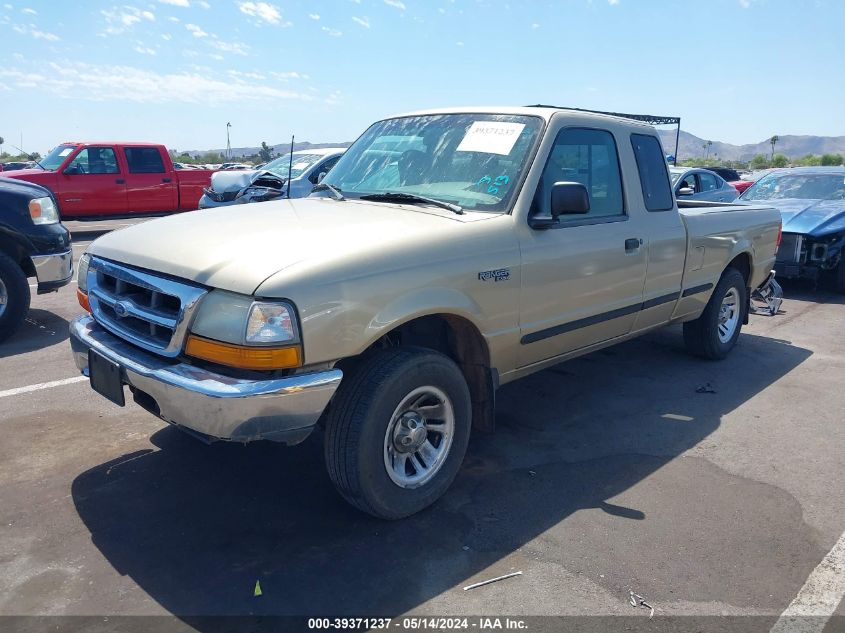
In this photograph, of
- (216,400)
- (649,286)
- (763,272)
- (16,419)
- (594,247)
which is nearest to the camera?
(216,400)

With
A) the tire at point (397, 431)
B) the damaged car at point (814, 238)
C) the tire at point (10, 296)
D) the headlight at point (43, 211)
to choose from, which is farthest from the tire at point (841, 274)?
the tire at point (10, 296)

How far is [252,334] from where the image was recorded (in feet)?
9.30

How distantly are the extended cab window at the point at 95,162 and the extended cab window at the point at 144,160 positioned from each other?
0.32 m

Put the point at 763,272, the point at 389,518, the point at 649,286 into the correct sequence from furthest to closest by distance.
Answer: the point at 763,272 < the point at 649,286 < the point at 389,518

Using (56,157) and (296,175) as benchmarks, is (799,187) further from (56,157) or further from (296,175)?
(56,157)

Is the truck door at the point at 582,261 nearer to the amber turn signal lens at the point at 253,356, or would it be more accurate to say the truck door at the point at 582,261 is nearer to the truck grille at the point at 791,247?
the amber turn signal lens at the point at 253,356

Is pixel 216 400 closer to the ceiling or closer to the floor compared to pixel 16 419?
closer to the ceiling

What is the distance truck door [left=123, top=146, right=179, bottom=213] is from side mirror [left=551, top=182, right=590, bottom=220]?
13079 millimetres

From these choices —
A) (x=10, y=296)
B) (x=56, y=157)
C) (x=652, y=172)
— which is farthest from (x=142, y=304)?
(x=56, y=157)

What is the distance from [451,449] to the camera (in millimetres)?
3604

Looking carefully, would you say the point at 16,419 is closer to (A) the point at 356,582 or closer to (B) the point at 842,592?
(A) the point at 356,582

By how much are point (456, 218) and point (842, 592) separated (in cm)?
246

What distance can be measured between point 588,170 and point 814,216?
6.53 m

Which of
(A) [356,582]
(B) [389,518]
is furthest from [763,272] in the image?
(A) [356,582]
